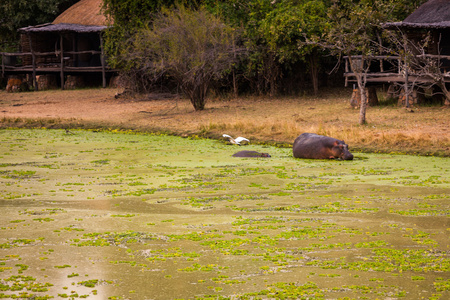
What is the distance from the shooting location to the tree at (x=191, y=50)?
19.3m

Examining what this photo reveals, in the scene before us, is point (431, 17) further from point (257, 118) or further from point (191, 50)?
point (191, 50)

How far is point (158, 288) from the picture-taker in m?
5.27

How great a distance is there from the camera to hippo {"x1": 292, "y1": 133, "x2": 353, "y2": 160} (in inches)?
488

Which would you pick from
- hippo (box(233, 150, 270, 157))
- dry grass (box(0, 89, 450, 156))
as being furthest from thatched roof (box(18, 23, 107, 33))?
hippo (box(233, 150, 270, 157))

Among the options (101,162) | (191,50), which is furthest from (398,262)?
(191,50)

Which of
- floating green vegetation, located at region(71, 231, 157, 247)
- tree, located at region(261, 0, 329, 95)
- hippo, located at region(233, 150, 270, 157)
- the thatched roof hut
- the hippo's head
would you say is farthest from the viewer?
A: the thatched roof hut

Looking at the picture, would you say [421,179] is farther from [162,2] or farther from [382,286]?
[162,2]

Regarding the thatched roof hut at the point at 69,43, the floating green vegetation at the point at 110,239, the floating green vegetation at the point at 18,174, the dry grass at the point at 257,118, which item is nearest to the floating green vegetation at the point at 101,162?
the floating green vegetation at the point at 18,174

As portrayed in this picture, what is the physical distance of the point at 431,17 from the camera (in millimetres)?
19875

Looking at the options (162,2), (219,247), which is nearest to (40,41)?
(162,2)

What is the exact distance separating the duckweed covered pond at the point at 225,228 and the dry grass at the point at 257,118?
5.37ft

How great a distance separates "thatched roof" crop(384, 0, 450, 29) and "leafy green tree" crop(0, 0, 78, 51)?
60.9ft

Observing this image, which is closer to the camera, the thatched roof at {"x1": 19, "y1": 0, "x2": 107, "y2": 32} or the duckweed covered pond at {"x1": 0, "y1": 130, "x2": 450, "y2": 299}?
the duckweed covered pond at {"x1": 0, "y1": 130, "x2": 450, "y2": 299}

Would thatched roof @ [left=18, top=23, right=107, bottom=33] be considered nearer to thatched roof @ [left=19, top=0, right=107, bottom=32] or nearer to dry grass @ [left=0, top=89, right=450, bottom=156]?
thatched roof @ [left=19, top=0, right=107, bottom=32]
